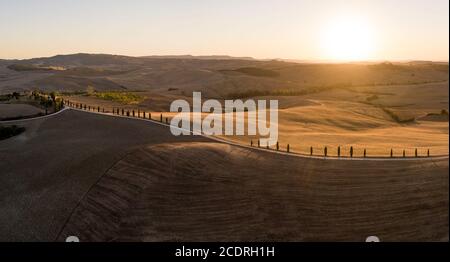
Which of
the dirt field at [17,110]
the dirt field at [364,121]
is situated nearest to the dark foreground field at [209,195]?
the dirt field at [364,121]

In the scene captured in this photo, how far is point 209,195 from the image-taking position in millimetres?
26172

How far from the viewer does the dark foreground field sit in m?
23.5

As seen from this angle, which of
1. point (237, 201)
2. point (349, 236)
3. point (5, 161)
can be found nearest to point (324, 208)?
point (349, 236)

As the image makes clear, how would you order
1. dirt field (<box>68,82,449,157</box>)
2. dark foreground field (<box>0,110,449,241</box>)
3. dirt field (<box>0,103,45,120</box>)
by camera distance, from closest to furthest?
dark foreground field (<box>0,110,449,241</box>) < dirt field (<box>68,82,449,157</box>) < dirt field (<box>0,103,45,120</box>)

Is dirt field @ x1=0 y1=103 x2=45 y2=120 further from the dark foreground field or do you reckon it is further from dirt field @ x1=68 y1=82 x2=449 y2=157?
the dark foreground field

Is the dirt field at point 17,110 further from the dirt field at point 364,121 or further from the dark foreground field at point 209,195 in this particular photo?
the dark foreground field at point 209,195

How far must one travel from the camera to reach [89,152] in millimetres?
30312

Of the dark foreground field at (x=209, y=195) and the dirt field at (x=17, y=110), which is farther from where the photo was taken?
the dirt field at (x=17, y=110)

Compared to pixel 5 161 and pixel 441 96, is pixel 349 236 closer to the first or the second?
pixel 5 161

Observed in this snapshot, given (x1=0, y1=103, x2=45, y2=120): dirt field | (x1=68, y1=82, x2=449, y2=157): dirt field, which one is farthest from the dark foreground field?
(x1=0, y1=103, x2=45, y2=120): dirt field

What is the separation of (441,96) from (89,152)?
214 ft

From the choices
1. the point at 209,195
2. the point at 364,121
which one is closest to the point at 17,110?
the point at 209,195

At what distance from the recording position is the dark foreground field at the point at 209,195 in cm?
2348
